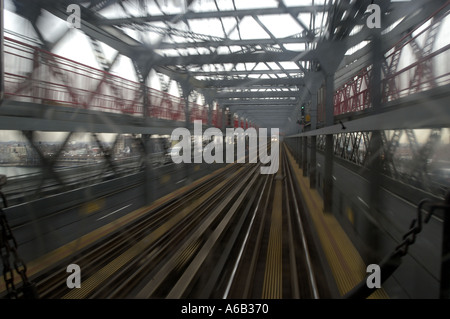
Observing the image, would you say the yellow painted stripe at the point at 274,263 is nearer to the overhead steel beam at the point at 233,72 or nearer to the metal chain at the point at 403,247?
the metal chain at the point at 403,247

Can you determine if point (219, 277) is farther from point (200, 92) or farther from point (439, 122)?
point (200, 92)

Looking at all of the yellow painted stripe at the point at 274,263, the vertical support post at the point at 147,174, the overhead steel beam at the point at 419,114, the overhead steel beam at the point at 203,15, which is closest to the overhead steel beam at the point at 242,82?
the overhead steel beam at the point at 203,15

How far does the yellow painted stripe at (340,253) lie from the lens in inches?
133

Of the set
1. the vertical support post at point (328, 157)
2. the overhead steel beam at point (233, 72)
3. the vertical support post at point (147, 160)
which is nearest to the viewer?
the vertical support post at point (328, 157)

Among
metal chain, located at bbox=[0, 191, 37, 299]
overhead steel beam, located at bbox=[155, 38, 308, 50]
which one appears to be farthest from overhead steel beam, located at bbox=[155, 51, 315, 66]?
metal chain, located at bbox=[0, 191, 37, 299]

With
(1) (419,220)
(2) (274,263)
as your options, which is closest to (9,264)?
(1) (419,220)

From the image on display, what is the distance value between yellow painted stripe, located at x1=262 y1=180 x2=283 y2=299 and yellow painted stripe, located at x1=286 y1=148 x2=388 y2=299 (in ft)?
2.75

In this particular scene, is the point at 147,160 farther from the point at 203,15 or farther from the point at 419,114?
the point at 419,114

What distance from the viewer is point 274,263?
13.4ft

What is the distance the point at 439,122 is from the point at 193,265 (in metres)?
3.78

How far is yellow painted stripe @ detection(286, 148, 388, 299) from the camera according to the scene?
3.39 meters

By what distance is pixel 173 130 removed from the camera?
378 inches

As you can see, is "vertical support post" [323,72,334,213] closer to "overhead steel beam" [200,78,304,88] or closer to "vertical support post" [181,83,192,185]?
"vertical support post" [181,83,192,185]

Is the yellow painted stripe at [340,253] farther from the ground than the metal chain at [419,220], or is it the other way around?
the metal chain at [419,220]
